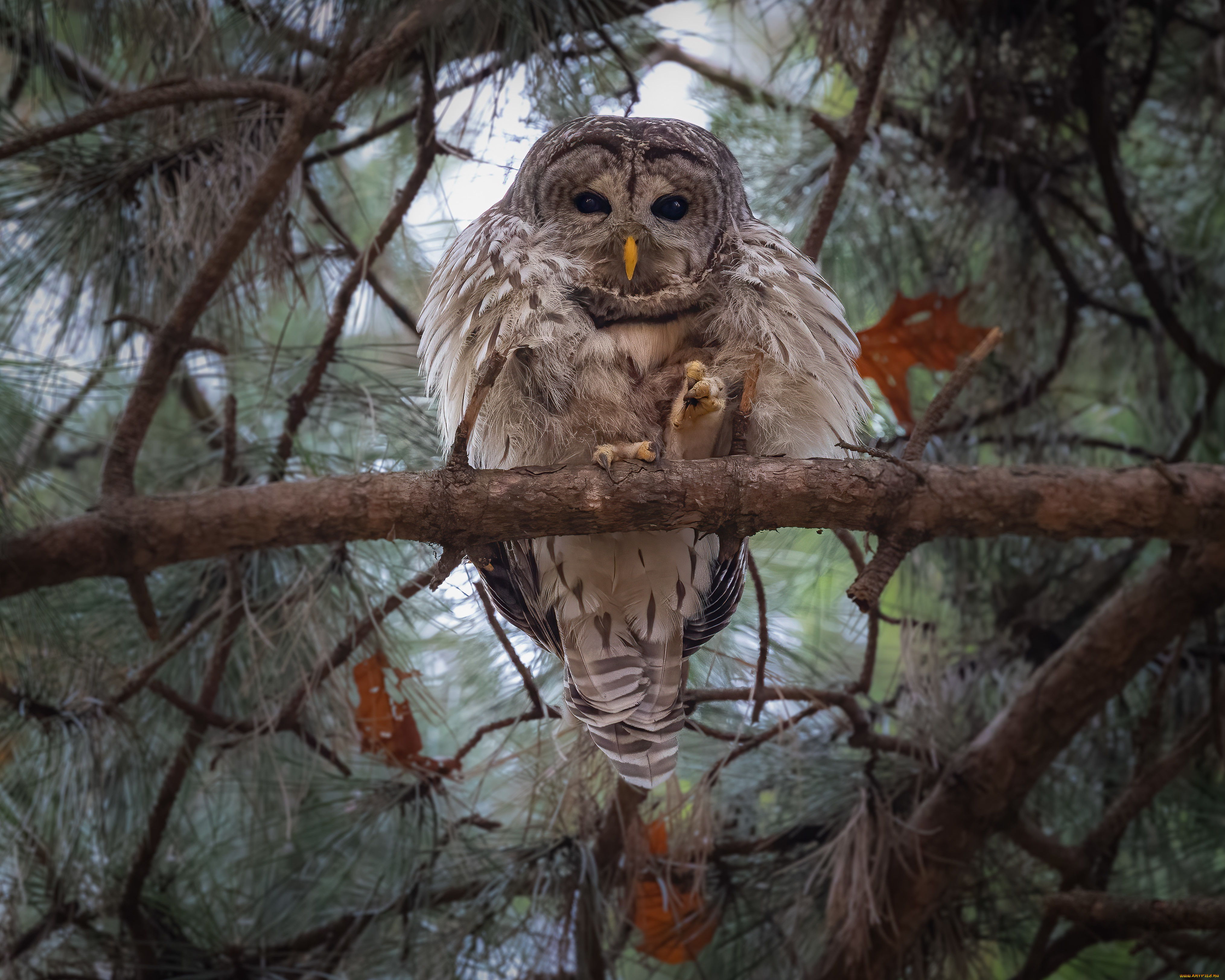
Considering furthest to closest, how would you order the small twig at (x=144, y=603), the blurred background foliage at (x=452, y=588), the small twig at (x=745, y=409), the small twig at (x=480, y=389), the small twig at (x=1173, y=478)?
1. the blurred background foliage at (x=452, y=588)
2. the small twig at (x=144, y=603)
3. the small twig at (x=1173, y=478)
4. the small twig at (x=745, y=409)
5. the small twig at (x=480, y=389)

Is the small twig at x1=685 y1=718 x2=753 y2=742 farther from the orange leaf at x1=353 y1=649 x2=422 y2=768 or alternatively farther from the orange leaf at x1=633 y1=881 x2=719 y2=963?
the orange leaf at x1=353 y1=649 x2=422 y2=768

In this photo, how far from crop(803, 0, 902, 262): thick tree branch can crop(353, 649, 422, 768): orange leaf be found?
1.07m

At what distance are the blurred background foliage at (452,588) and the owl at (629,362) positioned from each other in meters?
0.25

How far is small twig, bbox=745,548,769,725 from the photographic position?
5.49 feet

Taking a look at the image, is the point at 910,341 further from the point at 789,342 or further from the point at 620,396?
the point at 620,396

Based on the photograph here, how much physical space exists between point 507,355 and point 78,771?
1139 mm

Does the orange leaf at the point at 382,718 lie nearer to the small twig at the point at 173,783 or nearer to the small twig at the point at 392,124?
the small twig at the point at 173,783

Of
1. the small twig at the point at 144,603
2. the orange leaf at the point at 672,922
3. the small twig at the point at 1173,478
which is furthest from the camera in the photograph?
the orange leaf at the point at 672,922

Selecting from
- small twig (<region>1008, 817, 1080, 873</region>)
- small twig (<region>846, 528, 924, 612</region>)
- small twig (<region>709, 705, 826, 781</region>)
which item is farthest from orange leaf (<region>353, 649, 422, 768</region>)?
small twig (<region>1008, 817, 1080, 873</region>)

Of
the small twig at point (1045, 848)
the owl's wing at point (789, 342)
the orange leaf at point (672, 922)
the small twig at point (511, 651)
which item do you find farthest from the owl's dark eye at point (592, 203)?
the small twig at point (1045, 848)

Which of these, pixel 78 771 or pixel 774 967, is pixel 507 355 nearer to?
pixel 78 771

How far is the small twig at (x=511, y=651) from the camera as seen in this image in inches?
65.0

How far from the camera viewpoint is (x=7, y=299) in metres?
2.04

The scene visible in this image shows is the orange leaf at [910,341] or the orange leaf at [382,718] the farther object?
the orange leaf at [910,341]
